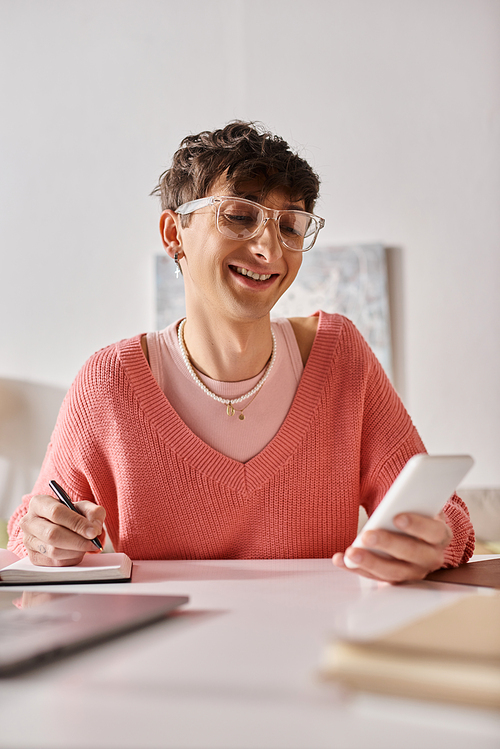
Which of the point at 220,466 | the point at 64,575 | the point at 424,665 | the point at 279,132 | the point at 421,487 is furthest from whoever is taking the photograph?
the point at 279,132

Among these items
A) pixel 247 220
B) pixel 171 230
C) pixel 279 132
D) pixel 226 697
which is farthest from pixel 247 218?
pixel 279 132

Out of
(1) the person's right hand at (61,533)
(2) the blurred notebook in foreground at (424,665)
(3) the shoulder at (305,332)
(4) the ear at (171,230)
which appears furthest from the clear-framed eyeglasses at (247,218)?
(2) the blurred notebook in foreground at (424,665)

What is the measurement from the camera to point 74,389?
135cm

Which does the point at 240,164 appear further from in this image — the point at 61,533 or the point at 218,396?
the point at 61,533

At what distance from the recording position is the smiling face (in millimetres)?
1276

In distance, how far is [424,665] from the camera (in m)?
0.43

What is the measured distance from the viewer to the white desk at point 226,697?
0.38m

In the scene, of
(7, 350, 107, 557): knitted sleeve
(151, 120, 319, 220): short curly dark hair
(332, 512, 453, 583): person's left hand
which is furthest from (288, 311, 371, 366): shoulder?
(332, 512, 453, 583): person's left hand

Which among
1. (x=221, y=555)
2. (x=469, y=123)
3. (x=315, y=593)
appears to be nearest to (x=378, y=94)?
(x=469, y=123)

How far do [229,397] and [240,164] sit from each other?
0.46 m

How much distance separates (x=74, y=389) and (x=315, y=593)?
2.50ft

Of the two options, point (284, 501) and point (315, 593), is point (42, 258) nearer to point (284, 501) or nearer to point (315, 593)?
point (284, 501)

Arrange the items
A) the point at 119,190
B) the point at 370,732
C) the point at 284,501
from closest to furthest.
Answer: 1. the point at 370,732
2. the point at 284,501
3. the point at 119,190

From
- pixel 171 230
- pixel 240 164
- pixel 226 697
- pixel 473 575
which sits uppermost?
pixel 240 164
